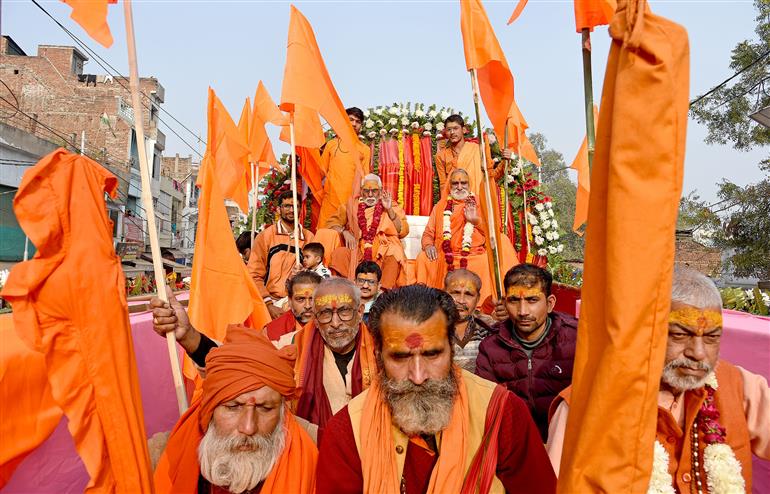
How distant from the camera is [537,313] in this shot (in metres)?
3.59

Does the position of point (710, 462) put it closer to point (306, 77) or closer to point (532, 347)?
point (532, 347)

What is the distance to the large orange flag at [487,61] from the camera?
441 centimetres

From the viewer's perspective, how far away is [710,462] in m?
2.10

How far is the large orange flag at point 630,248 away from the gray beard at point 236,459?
1.41 m

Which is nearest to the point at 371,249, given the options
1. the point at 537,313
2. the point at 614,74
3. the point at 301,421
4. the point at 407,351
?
the point at 537,313

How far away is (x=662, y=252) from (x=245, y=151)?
6332 mm

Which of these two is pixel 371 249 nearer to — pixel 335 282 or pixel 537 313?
pixel 335 282

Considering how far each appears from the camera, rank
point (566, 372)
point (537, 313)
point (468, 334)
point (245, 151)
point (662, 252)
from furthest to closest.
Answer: point (245, 151), point (468, 334), point (537, 313), point (566, 372), point (662, 252)

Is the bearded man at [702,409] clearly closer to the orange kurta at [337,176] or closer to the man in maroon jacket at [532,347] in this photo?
the man in maroon jacket at [532,347]

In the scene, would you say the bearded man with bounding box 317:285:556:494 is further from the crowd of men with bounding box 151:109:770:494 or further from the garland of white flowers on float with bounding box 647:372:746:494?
the garland of white flowers on float with bounding box 647:372:746:494

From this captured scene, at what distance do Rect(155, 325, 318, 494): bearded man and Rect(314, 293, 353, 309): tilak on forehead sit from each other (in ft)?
3.30

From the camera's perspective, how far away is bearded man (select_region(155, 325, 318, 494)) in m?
2.43

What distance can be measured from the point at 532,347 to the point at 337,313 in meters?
1.27

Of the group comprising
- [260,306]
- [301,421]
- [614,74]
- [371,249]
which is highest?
[614,74]
